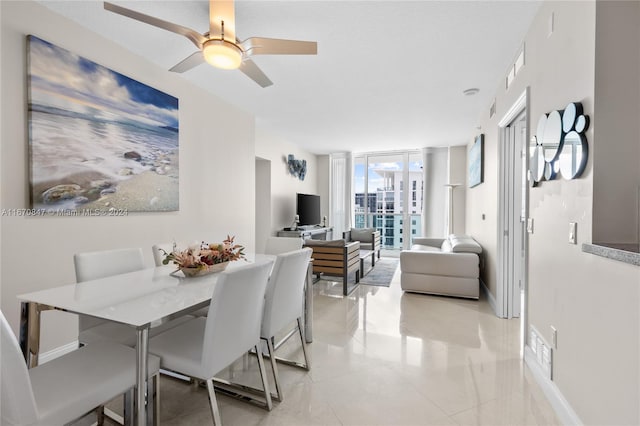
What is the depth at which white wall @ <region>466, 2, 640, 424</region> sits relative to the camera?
3.85 ft

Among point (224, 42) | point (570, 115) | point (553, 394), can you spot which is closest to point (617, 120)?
point (570, 115)

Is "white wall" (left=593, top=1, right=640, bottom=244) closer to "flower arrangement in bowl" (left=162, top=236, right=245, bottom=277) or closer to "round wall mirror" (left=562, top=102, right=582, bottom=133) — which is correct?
"round wall mirror" (left=562, top=102, right=582, bottom=133)

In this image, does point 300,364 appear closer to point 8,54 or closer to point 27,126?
point 27,126

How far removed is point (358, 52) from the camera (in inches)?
104

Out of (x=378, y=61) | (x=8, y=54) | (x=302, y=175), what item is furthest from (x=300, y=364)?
(x=302, y=175)

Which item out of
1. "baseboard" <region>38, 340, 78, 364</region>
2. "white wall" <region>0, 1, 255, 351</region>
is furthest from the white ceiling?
"baseboard" <region>38, 340, 78, 364</region>

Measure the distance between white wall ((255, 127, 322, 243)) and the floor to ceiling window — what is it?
5.25 feet

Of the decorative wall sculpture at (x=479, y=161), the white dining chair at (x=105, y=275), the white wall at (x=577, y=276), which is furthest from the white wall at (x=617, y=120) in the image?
the decorative wall sculpture at (x=479, y=161)

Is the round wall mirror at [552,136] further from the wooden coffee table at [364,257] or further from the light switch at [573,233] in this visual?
the wooden coffee table at [364,257]

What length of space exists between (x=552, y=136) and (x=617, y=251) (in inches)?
34.4

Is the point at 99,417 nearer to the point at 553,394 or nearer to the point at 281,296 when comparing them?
the point at 281,296

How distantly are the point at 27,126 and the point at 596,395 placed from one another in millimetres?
3558

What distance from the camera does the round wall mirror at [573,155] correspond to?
147cm

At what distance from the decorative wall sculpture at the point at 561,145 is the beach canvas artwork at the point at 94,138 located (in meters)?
3.18
